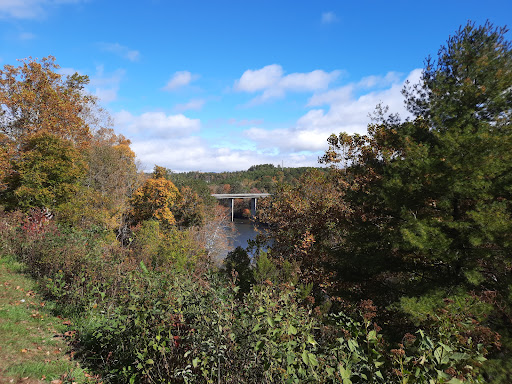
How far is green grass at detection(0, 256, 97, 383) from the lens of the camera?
3.39 metres

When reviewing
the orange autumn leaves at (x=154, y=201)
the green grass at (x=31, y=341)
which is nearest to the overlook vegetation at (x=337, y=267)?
the green grass at (x=31, y=341)

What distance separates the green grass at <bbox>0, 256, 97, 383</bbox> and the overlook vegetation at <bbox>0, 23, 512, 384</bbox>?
9.1 inches

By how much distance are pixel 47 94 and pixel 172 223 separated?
11.0 meters

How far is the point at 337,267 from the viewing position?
8.12m

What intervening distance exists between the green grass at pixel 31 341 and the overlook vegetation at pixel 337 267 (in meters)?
0.23

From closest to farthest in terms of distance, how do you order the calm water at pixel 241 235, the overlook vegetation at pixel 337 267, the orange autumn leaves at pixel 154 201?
the overlook vegetation at pixel 337 267, the orange autumn leaves at pixel 154 201, the calm water at pixel 241 235

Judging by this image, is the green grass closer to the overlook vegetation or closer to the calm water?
the overlook vegetation

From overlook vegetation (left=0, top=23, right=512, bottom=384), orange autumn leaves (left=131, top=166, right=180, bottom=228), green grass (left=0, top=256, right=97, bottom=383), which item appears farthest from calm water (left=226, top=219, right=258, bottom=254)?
green grass (left=0, top=256, right=97, bottom=383)

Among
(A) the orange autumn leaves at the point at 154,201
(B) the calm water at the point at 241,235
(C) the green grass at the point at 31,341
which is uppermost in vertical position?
(A) the orange autumn leaves at the point at 154,201

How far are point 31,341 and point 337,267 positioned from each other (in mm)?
6744

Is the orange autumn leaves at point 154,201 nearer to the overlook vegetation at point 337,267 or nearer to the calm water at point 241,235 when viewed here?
the overlook vegetation at point 337,267

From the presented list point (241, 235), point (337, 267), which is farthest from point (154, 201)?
point (241, 235)

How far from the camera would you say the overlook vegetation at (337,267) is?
7.13 ft

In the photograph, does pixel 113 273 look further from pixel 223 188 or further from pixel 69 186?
pixel 223 188
